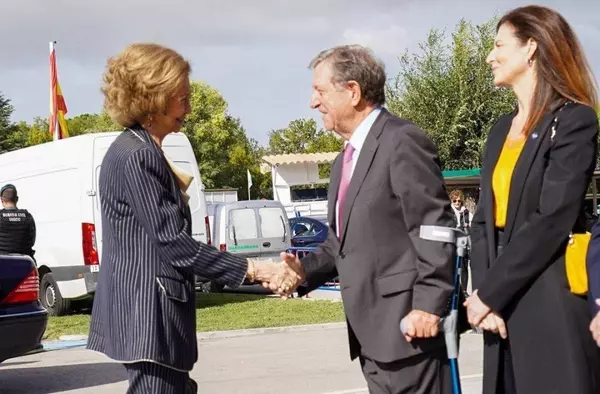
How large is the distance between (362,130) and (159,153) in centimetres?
86

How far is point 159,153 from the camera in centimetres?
364

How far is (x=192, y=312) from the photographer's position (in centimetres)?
368

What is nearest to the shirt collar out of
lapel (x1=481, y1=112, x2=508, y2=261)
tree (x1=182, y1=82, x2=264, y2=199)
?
lapel (x1=481, y1=112, x2=508, y2=261)

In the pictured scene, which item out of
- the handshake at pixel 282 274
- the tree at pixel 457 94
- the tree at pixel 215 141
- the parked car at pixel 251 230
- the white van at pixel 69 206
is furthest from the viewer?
the tree at pixel 215 141

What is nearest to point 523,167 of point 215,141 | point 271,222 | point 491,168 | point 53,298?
point 491,168

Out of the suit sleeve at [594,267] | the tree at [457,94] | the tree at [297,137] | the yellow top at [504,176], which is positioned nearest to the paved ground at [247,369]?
the yellow top at [504,176]

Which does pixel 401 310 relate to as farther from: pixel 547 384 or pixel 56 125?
pixel 56 125

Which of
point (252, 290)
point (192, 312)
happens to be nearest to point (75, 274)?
point (252, 290)

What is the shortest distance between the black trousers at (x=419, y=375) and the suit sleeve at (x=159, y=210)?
0.88 metres

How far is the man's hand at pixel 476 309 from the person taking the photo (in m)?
3.41

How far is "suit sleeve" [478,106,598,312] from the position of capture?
327cm

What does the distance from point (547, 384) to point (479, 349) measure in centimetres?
682

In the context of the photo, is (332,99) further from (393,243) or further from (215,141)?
(215,141)

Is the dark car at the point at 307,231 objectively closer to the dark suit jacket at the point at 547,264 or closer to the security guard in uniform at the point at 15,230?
the security guard in uniform at the point at 15,230
